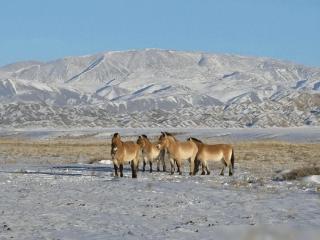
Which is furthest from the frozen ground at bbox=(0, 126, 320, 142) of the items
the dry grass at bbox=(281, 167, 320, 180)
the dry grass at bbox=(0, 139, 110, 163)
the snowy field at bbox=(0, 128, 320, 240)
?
the snowy field at bbox=(0, 128, 320, 240)

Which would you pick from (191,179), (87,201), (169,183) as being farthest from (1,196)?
(191,179)

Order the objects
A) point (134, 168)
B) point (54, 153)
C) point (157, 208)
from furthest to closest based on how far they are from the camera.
Result: point (54, 153) < point (134, 168) < point (157, 208)

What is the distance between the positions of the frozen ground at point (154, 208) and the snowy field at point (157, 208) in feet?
0.06

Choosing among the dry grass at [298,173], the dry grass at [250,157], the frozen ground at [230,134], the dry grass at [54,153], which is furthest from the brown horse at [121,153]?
the frozen ground at [230,134]

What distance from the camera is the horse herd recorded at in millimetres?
24859

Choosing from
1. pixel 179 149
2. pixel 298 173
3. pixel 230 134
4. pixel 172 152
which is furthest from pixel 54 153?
pixel 230 134

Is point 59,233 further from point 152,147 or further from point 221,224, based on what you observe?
point 152,147

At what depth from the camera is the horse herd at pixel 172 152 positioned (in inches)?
979

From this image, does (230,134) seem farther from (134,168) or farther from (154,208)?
(154,208)

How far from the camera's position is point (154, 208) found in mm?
16953

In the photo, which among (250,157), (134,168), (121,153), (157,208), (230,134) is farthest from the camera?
(230,134)

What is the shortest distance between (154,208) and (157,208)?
8 cm

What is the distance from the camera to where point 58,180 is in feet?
77.8

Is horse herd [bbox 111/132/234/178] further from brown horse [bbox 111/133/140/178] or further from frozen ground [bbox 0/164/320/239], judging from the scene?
frozen ground [bbox 0/164/320/239]
